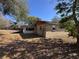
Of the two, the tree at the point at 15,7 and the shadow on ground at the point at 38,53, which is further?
the tree at the point at 15,7

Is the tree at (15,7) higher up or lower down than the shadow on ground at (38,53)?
higher up

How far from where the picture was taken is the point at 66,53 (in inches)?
507

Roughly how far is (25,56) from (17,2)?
1118 cm

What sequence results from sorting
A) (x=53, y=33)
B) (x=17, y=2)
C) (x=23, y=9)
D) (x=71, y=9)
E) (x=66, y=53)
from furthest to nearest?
(x=53, y=33)
(x=23, y=9)
(x=17, y=2)
(x=71, y=9)
(x=66, y=53)

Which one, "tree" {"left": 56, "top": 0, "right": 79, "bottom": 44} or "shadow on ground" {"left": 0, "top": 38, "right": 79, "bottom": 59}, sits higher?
"tree" {"left": 56, "top": 0, "right": 79, "bottom": 44}

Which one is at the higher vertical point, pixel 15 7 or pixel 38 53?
pixel 15 7

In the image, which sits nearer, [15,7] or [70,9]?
[70,9]

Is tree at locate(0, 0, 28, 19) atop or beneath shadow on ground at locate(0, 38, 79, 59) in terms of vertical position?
atop

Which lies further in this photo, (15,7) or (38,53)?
(15,7)

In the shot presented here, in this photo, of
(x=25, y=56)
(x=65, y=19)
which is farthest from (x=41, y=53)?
(x=65, y=19)

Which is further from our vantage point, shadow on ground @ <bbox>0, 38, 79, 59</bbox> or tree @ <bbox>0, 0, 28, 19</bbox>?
tree @ <bbox>0, 0, 28, 19</bbox>

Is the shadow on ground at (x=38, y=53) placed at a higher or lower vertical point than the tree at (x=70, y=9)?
lower

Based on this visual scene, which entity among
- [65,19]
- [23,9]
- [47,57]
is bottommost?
[47,57]

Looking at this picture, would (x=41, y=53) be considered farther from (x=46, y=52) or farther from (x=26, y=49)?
(x=26, y=49)
